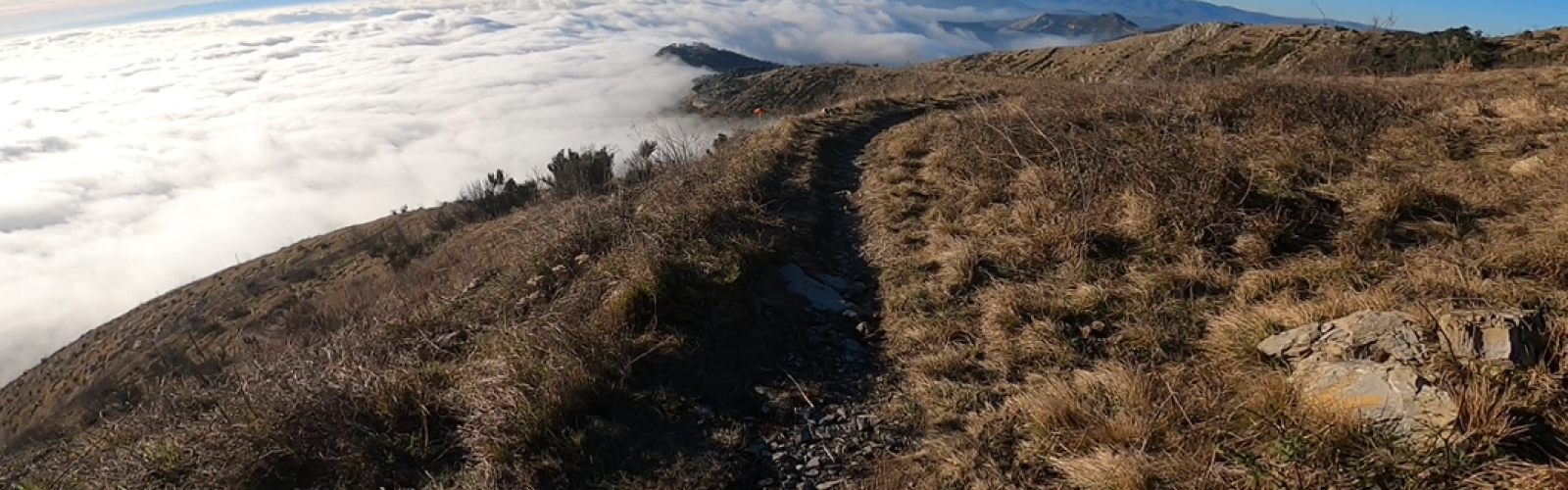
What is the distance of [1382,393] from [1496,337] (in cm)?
53

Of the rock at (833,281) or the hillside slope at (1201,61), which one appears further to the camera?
the hillside slope at (1201,61)

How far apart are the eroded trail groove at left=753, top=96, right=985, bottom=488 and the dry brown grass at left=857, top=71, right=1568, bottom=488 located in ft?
0.72

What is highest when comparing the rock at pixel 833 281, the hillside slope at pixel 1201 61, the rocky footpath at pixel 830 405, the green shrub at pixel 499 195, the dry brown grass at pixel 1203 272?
the hillside slope at pixel 1201 61

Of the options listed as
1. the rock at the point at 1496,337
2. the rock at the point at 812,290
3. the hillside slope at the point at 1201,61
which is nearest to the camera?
the rock at the point at 1496,337

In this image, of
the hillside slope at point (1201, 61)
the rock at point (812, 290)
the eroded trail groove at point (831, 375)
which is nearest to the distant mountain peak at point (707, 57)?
the hillside slope at point (1201, 61)

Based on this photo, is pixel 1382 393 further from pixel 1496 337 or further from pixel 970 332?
pixel 970 332

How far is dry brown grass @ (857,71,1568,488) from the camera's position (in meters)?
2.87

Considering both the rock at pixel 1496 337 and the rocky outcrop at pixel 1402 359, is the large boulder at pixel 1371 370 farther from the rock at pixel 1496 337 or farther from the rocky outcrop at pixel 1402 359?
the rock at pixel 1496 337

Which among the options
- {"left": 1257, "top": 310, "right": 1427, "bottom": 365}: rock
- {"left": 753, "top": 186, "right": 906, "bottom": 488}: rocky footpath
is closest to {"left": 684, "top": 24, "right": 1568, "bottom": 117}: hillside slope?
{"left": 753, "top": 186, "right": 906, "bottom": 488}: rocky footpath

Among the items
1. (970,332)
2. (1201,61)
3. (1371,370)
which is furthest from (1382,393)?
(1201,61)

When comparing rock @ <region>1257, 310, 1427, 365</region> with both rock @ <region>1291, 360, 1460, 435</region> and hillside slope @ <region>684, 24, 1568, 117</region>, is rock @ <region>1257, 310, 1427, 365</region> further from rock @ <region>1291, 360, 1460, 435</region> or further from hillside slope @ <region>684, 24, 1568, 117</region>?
hillside slope @ <region>684, 24, 1568, 117</region>

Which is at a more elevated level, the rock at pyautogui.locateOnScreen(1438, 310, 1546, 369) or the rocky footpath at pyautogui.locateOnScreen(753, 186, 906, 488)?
the rock at pyautogui.locateOnScreen(1438, 310, 1546, 369)

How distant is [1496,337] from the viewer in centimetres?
291

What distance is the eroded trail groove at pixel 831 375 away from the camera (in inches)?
151
